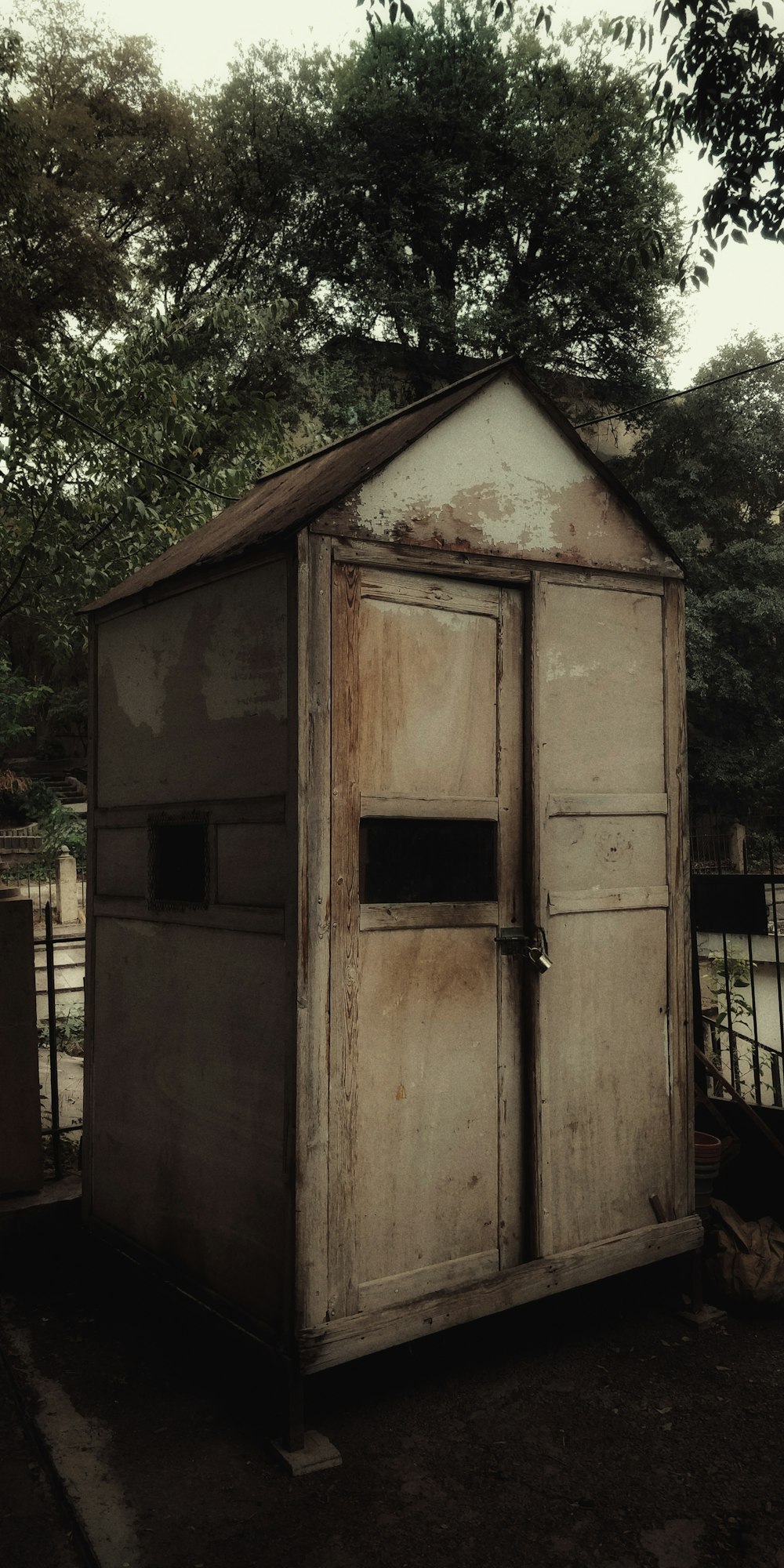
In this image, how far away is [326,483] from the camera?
12.2ft

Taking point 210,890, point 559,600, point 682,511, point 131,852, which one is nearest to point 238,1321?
point 210,890

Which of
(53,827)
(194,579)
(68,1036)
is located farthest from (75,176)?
(194,579)

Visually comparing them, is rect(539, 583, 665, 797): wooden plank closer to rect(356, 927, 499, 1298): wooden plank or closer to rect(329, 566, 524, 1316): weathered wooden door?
rect(329, 566, 524, 1316): weathered wooden door

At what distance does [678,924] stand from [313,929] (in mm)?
1676

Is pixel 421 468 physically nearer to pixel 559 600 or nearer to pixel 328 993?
pixel 559 600

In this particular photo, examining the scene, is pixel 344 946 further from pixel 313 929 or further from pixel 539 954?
pixel 539 954

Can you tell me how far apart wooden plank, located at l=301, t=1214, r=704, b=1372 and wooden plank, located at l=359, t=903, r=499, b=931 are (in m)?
1.23

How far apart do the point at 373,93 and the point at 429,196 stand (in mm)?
2570

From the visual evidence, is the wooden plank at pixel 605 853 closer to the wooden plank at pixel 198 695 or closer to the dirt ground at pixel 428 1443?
the wooden plank at pixel 198 695

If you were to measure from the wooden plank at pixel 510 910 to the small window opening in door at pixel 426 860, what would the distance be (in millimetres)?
69

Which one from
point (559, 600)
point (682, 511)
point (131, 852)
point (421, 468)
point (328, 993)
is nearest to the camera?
point (328, 993)

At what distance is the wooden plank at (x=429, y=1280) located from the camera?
3.44 meters

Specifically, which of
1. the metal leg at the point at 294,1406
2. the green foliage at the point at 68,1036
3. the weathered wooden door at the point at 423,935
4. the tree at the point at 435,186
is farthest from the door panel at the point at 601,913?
the tree at the point at 435,186

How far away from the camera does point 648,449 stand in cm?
2764
